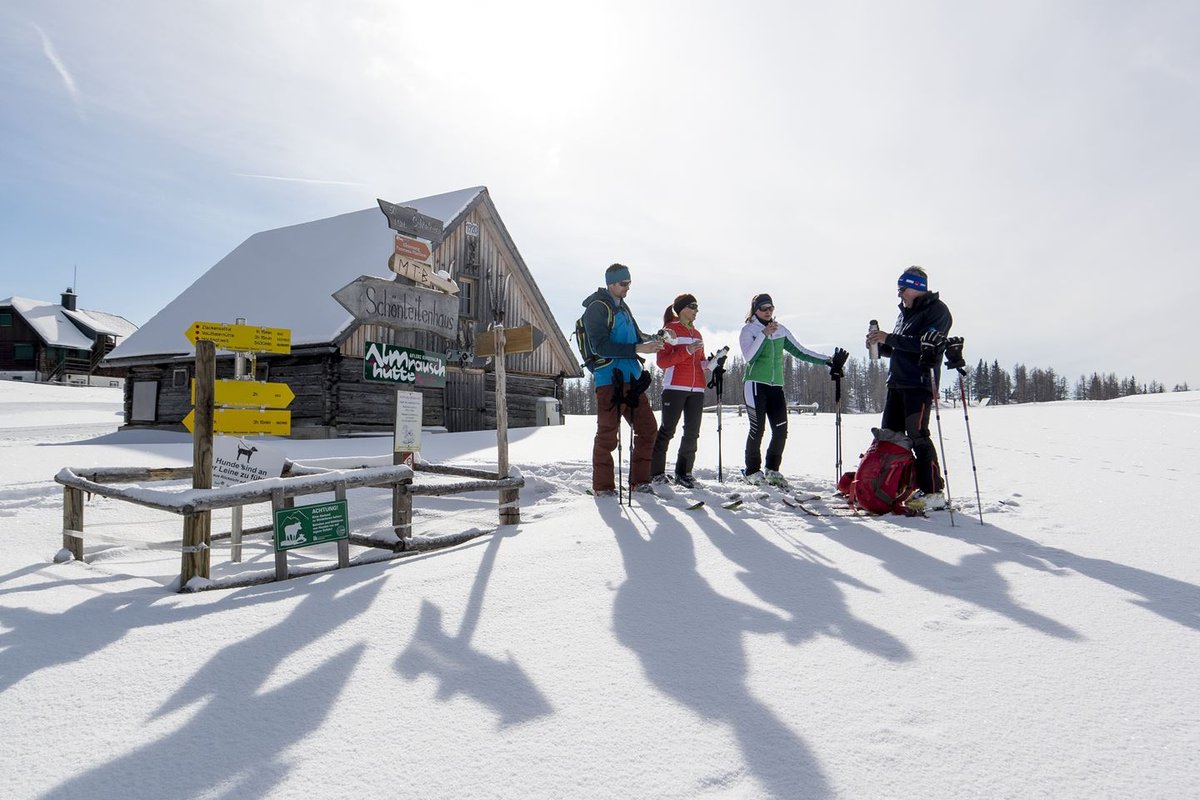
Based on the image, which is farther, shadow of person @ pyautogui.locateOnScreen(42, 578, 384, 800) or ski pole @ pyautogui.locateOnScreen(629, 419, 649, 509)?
ski pole @ pyautogui.locateOnScreen(629, 419, 649, 509)

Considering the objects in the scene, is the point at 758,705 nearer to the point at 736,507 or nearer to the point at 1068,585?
the point at 1068,585

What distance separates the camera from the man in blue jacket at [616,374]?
551 centimetres

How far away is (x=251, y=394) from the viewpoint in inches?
180

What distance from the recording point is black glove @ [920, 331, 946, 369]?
4.85 meters

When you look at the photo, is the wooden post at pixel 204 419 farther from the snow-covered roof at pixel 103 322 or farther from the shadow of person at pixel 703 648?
the snow-covered roof at pixel 103 322

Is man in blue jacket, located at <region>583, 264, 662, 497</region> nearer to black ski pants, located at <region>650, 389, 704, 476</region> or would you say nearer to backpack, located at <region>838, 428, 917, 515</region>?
black ski pants, located at <region>650, 389, 704, 476</region>

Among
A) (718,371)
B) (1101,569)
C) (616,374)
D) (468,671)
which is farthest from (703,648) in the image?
(718,371)

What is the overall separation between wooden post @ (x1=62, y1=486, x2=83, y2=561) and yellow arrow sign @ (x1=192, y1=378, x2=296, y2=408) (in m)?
1.20

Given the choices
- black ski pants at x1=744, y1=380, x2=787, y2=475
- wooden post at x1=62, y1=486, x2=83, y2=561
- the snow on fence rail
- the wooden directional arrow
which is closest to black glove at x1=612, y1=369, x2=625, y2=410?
the wooden directional arrow

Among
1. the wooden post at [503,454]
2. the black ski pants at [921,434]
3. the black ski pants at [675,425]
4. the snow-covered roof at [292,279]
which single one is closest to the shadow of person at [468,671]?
the wooden post at [503,454]

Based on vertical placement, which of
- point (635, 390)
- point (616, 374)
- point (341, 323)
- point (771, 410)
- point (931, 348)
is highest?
point (341, 323)

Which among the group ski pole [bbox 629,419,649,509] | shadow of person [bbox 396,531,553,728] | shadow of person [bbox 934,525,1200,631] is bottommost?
shadow of person [bbox 396,531,553,728]

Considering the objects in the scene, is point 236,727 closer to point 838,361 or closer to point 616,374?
point 616,374

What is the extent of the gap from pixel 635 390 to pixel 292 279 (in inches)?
548
